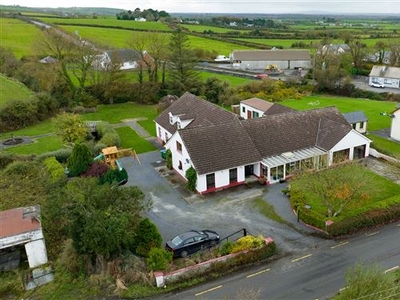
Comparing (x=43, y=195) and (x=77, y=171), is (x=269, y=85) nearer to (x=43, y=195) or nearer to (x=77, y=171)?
(x=77, y=171)

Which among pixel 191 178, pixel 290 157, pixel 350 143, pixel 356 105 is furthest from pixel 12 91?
pixel 356 105

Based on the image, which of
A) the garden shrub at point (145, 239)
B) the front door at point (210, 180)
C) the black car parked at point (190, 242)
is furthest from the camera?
the front door at point (210, 180)

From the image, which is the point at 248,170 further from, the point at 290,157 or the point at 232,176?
the point at 290,157

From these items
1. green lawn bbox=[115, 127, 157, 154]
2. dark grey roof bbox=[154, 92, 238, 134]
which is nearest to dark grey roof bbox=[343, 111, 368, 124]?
dark grey roof bbox=[154, 92, 238, 134]

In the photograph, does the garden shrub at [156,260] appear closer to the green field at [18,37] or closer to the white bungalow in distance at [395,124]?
the white bungalow in distance at [395,124]

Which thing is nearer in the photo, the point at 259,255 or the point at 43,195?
the point at 259,255

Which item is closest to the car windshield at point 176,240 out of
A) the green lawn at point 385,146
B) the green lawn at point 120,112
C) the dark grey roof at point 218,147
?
the dark grey roof at point 218,147

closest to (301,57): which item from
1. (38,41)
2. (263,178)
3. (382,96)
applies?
(382,96)
